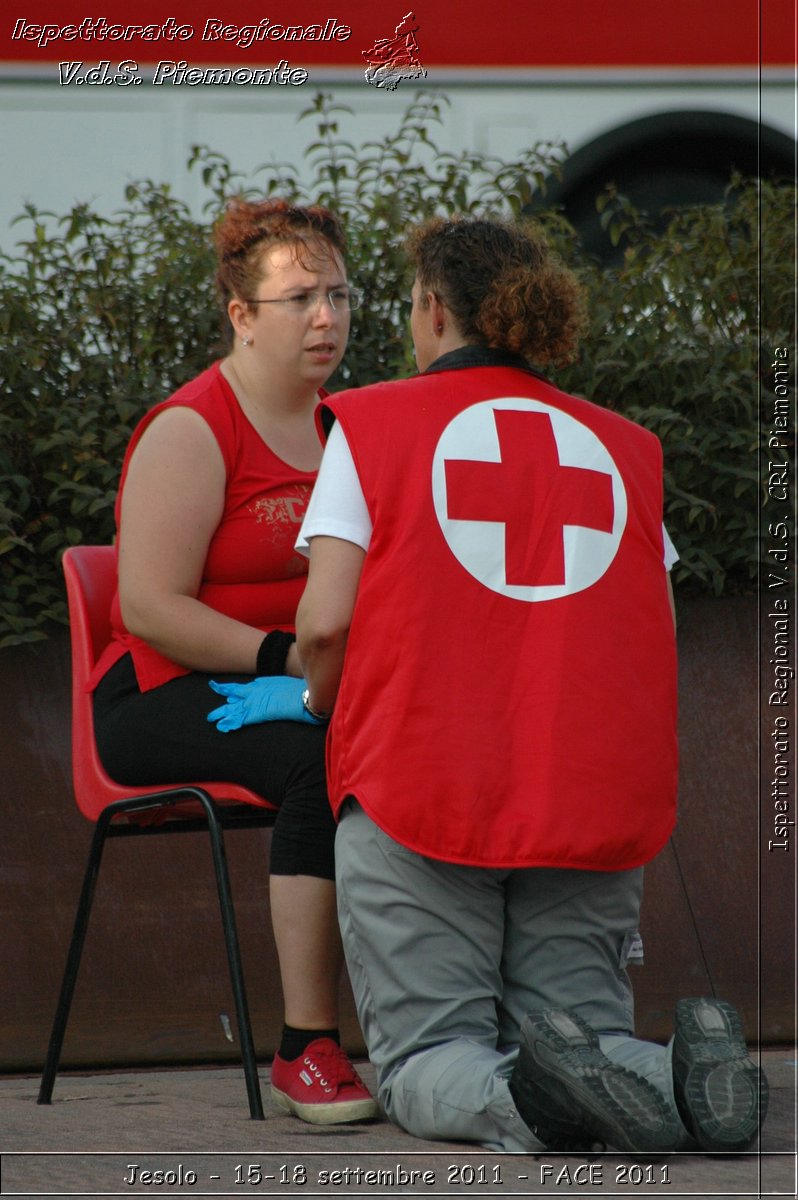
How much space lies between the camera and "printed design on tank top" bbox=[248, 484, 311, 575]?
2975 mm

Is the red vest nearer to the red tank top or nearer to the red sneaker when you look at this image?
the red sneaker

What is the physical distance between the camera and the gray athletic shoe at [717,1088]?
2.04m

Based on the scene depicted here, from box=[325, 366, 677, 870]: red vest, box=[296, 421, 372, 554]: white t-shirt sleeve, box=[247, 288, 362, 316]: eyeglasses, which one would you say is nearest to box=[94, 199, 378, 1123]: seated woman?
box=[247, 288, 362, 316]: eyeglasses

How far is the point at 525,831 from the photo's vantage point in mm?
2328

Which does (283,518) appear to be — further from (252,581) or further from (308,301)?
(308,301)

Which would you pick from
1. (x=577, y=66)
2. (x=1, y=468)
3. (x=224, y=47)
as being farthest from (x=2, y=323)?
(x=577, y=66)

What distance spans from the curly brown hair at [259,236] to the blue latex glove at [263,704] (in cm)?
86

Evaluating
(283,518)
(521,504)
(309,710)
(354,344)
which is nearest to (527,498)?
(521,504)

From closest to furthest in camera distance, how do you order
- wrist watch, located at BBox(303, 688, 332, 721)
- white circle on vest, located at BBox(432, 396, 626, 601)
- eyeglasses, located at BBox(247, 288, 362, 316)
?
white circle on vest, located at BBox(432, 396, 626, 601) < wrist watch, located at BBox(303, 688, 332, 721) < eyeglasses, located at BBox(247, 288, 362, 316)

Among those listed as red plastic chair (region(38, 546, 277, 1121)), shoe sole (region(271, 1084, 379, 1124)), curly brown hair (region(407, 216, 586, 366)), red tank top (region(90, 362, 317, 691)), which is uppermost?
curly brown hair (region(407, 216, 586, 366))

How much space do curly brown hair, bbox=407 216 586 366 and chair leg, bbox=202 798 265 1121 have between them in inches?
37.8

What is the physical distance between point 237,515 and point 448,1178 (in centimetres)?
136

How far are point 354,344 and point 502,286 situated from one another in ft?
5.67

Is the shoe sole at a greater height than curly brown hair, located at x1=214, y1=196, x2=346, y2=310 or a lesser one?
lesser
